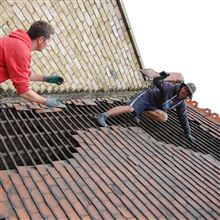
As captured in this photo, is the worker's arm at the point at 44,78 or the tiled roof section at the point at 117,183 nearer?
the tiled roof section at the point at 117,183

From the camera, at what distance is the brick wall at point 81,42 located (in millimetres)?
8539

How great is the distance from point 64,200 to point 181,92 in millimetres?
2888

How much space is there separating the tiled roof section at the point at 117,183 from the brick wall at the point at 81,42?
3.95 m

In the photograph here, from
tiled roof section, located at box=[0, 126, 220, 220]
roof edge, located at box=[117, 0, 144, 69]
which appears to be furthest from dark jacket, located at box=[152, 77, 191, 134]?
roof edge, located at box=[117, 0, 144, 69]

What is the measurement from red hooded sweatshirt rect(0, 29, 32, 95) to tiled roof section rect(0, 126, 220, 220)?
33.9 inches

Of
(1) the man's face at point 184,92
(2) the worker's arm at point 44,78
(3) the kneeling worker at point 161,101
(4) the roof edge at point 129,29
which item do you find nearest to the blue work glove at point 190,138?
(3) the kneeling worker at point 161,101

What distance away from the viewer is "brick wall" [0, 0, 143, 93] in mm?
8539

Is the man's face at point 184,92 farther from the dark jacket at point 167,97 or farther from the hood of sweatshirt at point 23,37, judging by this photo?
the hood of sweatshirt at point 23,37

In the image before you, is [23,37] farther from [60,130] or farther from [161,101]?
[161,101]

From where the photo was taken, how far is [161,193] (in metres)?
4.20

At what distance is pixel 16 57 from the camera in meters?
3.52

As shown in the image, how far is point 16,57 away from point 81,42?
6.37 m

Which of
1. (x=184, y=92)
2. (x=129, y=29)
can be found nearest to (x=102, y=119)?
(x=184, y=92)

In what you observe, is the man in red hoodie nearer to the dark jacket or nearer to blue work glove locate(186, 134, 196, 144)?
the dark jacket
